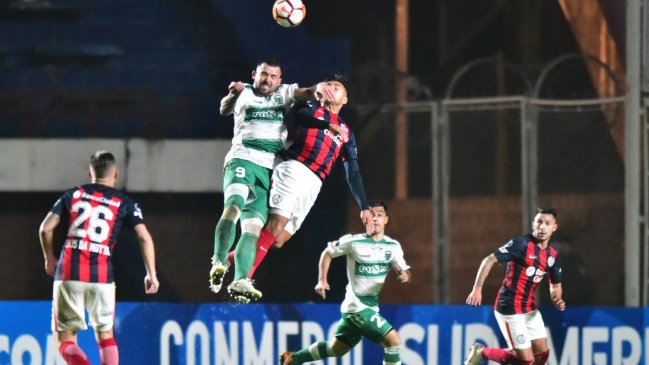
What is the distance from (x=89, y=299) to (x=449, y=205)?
15.0 feet

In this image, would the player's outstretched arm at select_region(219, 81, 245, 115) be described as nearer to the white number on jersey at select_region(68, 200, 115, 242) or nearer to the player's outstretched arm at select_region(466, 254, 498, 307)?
the white number on jersey at select_region(68, 200, 115, 242)

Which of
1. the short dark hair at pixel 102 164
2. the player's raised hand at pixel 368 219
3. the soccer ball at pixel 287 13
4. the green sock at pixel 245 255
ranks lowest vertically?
the green sock at pixel 245 255

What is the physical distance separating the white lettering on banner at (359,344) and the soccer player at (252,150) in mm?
2155

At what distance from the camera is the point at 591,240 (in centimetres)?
1148

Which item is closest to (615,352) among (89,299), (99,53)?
(89,299)

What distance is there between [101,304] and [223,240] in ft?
2.79

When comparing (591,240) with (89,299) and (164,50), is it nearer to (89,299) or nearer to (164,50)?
(164,50)

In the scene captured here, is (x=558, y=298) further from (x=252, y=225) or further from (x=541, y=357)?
(x=252, y=225)

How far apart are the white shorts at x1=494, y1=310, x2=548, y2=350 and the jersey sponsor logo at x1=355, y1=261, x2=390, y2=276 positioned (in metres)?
1.03

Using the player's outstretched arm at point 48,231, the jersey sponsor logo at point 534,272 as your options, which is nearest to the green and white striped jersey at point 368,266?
the jersey sponsor logo at point 534,272

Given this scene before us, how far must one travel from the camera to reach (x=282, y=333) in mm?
10375

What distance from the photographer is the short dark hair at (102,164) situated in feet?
25.0

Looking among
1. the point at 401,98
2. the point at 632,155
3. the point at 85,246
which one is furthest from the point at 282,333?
the point at 632,155

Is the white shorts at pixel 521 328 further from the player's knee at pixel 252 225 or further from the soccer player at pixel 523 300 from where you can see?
the player's knee at pixel 252 225
